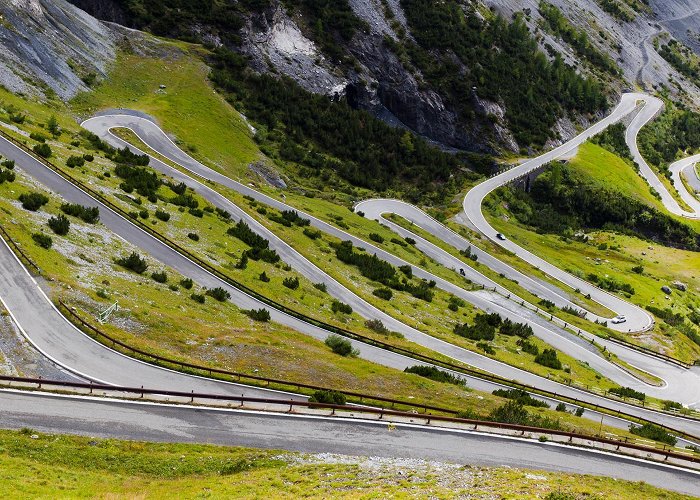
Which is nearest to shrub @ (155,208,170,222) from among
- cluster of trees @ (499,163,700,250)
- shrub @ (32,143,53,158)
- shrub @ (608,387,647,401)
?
shrub @ (32,143,53,158)

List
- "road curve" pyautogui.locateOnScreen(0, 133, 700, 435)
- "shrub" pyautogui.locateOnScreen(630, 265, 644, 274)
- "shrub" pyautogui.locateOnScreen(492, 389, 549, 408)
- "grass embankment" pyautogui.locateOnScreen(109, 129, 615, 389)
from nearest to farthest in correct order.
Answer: "shrub" pyautogui.locateOnScreen(492, 389, 549, 408) < "road curve" pyautogui.locateOnScreen(0, 133, 700, 435) < "grass embankment" pyautogui.locateOnScreen(109, 129, 615, 389) < "shrub" pyautogui.locateOnScreen(630, 265, 644, 274)

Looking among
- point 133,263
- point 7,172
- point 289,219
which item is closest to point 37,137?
point 7,172

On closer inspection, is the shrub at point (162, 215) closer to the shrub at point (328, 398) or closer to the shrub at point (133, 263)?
the shrub at point (133, 263)

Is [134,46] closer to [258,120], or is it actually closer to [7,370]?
[258,120]

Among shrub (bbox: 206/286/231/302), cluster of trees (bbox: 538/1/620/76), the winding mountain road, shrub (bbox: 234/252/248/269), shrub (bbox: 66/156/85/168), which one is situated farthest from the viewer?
cluster of trees (bbox: 538/1/620/76)

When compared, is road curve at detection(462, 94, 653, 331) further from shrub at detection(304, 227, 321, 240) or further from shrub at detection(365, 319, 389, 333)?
shrub at detection(365, 319, 389, 333)

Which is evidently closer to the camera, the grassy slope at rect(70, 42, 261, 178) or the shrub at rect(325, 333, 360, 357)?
the shrub at rect(325, 333, 360, 357)

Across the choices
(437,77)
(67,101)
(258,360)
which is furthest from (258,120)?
(258,360)
